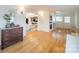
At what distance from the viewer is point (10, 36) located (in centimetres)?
254

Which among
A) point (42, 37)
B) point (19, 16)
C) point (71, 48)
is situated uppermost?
point (19, 16)

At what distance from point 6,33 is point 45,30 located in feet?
2.68

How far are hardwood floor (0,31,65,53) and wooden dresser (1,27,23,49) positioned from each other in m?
0.08

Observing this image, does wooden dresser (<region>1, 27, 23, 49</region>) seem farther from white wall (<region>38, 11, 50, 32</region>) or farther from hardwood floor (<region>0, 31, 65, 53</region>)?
white wall (<region>38, 11, 50, 32</region>)

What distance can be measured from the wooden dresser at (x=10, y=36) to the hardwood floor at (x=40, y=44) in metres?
0.08

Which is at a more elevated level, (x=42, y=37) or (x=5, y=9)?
(x=5, y=9)

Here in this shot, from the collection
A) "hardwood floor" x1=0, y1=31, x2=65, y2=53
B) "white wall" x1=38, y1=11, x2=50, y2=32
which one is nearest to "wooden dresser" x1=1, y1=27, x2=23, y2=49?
"hardwood floor" x1=0, y1=31, x2=65, y2=53

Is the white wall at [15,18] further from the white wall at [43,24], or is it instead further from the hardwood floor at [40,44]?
the white wall at [43,24]

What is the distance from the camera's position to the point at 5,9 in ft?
8.04

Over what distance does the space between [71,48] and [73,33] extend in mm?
309

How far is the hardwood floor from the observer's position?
8.32 ft
